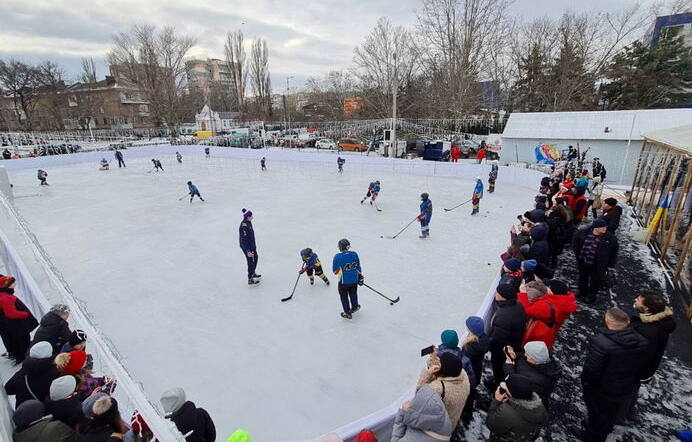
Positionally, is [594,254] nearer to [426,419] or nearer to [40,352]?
[426,419]

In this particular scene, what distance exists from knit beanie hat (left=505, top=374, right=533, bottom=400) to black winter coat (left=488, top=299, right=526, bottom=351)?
3.59ft

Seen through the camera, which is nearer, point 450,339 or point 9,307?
point 450,339

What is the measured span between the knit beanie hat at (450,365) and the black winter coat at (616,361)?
128 cm

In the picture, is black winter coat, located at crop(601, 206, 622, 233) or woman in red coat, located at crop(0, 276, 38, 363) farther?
black winter coat, located at crop(601, 206, 622, 233)

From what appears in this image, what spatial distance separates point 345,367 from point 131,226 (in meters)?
9.09

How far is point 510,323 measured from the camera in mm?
3342

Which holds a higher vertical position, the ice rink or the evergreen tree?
the evergreen tree

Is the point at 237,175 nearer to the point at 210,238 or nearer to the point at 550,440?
the point at 210,238

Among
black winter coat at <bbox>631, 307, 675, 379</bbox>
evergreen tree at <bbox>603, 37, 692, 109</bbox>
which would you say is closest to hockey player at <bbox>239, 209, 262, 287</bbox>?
black winter coat at <bbox>631, 307, 675, 379</bbox>

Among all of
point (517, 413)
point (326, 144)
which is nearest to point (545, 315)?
point (517, 413)

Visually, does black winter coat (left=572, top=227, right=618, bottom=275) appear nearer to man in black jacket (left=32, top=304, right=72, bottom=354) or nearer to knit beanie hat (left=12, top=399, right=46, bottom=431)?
knit beanie hat (left=12, top=399, right=46, bottom=431)

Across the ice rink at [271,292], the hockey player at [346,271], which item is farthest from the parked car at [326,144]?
the hockey player at [346,271]

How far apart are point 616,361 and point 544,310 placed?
68cm

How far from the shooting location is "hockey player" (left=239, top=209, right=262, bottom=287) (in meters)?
6.21
